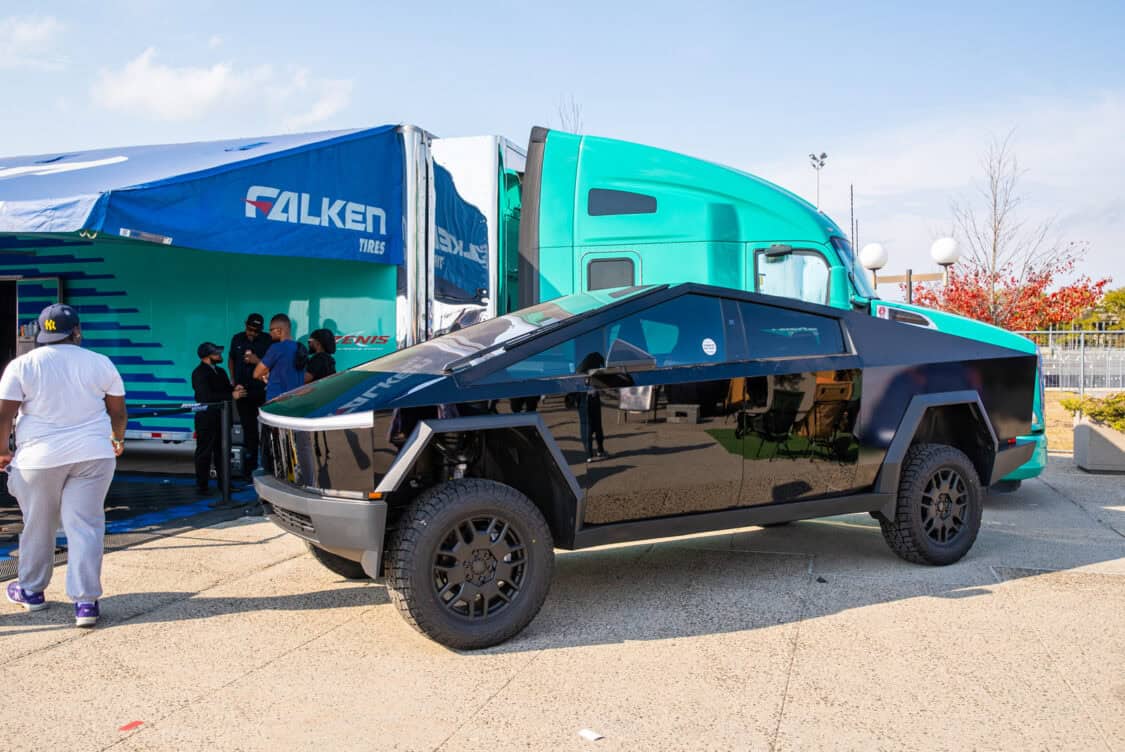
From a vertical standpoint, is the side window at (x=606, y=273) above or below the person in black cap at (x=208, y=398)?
above

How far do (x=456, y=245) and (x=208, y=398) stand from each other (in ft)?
9.08

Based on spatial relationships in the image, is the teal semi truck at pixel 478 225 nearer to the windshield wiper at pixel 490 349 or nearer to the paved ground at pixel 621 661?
the paved ground at pixel 621 661

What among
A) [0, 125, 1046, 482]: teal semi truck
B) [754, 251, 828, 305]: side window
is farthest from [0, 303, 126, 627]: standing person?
[754, 251, 828, 305]: side window

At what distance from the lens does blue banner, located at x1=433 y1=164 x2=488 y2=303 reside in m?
8.68

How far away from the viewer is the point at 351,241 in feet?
27.2

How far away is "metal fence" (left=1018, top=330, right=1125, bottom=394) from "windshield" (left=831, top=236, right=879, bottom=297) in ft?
34.4

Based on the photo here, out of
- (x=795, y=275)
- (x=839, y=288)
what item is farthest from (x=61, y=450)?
(x=839, y=288)

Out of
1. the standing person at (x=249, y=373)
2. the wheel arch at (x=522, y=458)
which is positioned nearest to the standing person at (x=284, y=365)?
the standing person at (x=249, y=373)

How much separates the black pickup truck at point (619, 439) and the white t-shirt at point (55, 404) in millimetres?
892

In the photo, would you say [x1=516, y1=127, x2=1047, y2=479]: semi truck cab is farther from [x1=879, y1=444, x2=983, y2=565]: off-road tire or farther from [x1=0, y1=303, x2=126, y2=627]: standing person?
[x1=0, y1=303, x2=126, y2=627]: standing person

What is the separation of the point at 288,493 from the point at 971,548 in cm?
449

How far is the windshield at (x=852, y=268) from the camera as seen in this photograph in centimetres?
813

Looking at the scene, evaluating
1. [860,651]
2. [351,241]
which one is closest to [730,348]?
[860,651]

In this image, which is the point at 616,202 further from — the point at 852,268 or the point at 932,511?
the point at 932,511
